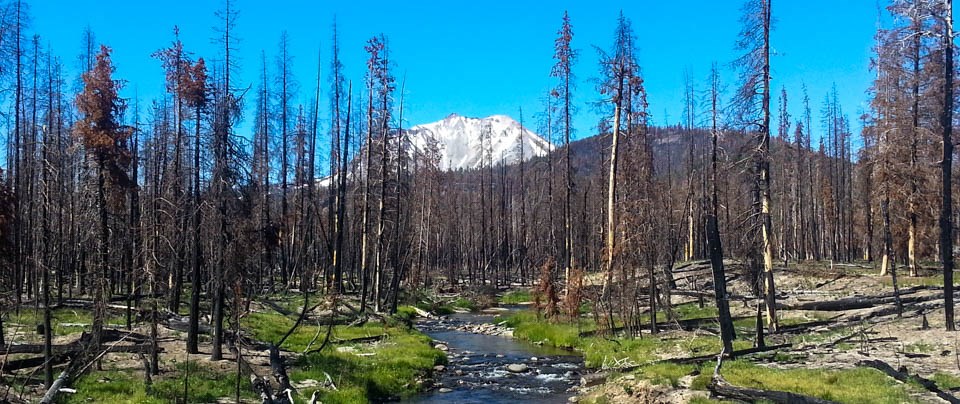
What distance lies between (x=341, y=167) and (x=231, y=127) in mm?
23040

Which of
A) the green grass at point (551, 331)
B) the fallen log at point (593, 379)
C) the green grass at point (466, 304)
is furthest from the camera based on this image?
the green grass at point (466, 304)

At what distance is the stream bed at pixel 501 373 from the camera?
54.8ft

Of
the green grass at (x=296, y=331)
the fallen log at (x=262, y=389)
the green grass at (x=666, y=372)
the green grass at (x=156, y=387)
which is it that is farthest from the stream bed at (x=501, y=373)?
the green grass at (x=156, y=387)

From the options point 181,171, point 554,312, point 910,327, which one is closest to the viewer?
point 181,171

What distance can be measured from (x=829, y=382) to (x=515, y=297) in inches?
1421

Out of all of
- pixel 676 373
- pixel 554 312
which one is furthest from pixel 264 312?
pixel 676 373

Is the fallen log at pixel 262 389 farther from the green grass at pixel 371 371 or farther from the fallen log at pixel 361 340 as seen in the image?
the fallen log at pixel 361 340

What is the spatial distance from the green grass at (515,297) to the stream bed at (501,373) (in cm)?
1816

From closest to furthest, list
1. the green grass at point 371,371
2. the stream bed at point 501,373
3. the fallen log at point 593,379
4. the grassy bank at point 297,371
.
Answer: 1. the grassy bank at point 297,371
2. the green grass at point 371,371
3. the stream bed at point 501,373
4. the fallen log at point 593,379

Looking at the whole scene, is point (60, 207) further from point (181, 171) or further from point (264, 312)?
point (264, 312)

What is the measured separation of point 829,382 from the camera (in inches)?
534

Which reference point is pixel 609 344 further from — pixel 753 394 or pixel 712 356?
pixel 753 394

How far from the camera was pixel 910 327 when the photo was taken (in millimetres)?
20594

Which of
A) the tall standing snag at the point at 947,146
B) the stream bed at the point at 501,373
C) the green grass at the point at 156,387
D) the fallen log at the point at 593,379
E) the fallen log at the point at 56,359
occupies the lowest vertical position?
the stream bed at the point at 501,373
